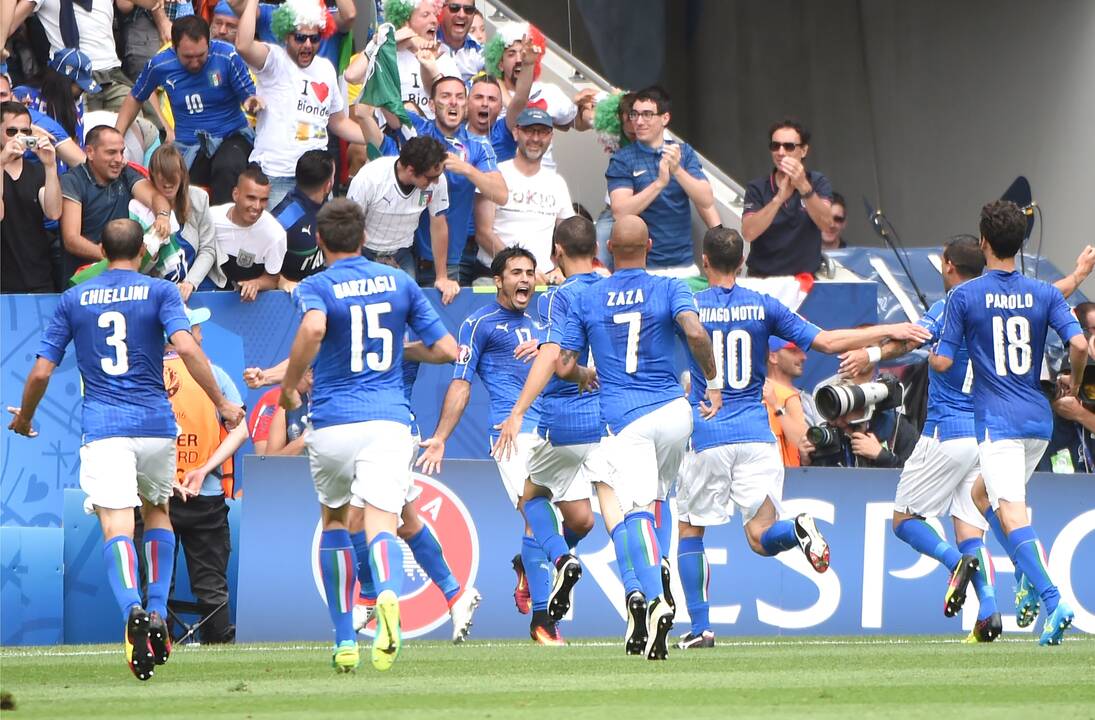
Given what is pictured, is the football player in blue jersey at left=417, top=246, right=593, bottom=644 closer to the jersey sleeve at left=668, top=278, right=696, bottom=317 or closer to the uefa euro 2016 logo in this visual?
the uefa euro 2016 logo

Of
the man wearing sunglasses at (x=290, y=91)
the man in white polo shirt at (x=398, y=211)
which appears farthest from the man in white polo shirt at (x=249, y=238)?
the man wearing sunglasses at (x=290, y=91)

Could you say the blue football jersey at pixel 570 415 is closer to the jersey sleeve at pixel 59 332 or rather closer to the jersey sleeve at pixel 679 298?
the jersey sleeve at pixel 679 298

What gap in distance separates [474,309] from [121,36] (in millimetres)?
4556

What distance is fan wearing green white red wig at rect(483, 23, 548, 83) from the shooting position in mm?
15922

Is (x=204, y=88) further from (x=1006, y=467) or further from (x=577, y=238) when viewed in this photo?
(x=1006, y=467)

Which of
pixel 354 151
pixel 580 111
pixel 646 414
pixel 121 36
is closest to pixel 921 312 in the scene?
pixel 580 111

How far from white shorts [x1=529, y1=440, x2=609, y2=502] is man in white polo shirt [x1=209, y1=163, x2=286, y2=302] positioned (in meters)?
3.43

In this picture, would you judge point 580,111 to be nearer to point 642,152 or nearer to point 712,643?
point 642,152

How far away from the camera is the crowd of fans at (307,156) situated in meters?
13.6

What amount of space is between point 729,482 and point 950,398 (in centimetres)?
149

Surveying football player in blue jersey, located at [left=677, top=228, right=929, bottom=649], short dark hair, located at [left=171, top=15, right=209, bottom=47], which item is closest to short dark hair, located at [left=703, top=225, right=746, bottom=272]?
football player in blue jersey, located at [left=677, top=228, right=929, bottom=649]

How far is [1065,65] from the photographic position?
17.0 metres

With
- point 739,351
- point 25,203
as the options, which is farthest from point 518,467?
point 25,203

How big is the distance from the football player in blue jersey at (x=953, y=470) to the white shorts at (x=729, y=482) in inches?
32.8
